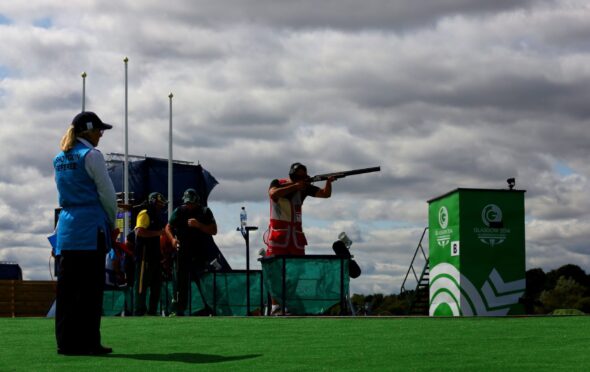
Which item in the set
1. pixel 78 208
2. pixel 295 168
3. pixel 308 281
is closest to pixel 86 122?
pixel 78 208

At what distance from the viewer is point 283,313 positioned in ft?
50.5

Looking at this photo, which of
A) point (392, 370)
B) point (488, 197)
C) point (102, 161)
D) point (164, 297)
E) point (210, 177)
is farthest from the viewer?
point (210, 177)

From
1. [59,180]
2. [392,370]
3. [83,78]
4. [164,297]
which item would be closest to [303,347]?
[392,370]

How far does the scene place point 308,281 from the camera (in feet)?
51.1

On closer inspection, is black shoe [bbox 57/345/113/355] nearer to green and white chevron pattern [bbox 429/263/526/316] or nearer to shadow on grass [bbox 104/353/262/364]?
shadow on grass [bbox 104/353/262/364]

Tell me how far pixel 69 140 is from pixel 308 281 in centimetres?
769

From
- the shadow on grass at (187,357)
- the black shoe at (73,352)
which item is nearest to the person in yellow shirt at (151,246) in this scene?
the black shoe at (73,352)

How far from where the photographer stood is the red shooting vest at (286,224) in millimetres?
15039

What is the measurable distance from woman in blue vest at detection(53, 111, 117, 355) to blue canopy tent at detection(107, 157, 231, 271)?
119ft

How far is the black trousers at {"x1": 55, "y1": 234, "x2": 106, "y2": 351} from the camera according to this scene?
27.1 feet

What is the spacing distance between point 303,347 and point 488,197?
295 inches

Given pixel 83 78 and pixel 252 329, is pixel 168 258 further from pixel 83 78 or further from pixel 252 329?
pixel 83 78

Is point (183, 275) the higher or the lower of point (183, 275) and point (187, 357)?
the higher

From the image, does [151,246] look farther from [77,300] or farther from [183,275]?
[77,300]
